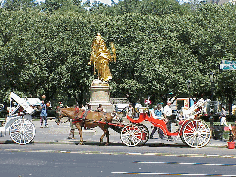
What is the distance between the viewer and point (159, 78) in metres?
56.9

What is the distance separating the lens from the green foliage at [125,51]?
5609cm

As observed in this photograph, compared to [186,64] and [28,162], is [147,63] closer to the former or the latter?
[186,64]

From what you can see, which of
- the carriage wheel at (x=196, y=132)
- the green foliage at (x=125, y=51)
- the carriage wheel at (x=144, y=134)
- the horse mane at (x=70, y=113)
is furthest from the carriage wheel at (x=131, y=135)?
the green foliage at (x=125, y=51)

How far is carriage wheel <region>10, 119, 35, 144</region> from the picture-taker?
23.1m

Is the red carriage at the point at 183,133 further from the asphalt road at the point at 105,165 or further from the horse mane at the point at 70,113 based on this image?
the asphalt road at the point at 105,165

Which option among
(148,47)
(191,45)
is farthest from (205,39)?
(148,47)

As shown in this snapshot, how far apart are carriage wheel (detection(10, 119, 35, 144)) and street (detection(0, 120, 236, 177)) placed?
0.38 metres

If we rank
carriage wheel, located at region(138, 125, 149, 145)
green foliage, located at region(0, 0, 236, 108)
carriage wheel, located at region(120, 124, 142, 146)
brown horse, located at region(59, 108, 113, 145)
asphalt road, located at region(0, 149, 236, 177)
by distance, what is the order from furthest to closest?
green foliage, located at region(0, 0, 236, 108), brown horse, located at region(59, 108, 113, 145), carriage wheel, located at region(138, 125, 149, 145), carriage wheel, located at region(120, 124, 142, 146), asphalt road, located at region(0, 149, 236, 177)

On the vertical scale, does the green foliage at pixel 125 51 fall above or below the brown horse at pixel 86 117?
above

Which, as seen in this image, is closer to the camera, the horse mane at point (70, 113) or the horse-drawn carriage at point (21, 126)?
the horse-drawn carriage at point (21, 126)

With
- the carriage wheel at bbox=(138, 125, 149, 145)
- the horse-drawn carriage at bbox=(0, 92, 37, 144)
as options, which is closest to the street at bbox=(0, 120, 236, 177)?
the carriage wheel at bbox=(138, 125, 149, 145)

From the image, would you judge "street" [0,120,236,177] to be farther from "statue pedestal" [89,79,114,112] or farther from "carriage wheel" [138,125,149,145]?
"statue pedestal" [89,79,114,112]

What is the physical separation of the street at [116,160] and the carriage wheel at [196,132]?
0.33 metres

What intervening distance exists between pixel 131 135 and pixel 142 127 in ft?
1.89
